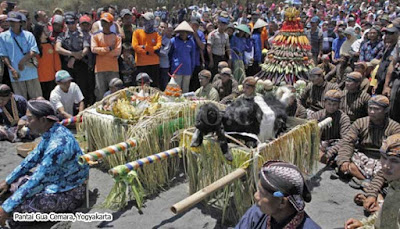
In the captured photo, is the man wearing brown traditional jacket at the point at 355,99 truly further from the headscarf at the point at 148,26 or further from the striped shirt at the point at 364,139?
Answer: the headscarf at the point at 148,26

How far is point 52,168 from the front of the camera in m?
3.32

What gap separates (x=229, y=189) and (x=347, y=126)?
6.87 feet

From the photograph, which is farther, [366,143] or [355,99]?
[355,99]

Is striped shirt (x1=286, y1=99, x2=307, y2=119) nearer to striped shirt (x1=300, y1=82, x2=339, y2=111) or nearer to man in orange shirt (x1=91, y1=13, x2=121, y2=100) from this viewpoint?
striped shirt (x1=300, y1=82, x2=339, y2=111)

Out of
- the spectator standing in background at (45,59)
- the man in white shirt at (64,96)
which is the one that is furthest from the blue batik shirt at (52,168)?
the spectator standing in background at (45,59)

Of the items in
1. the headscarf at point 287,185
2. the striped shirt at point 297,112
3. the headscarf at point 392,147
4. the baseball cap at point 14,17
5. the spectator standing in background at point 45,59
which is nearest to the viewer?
the headscarf at point 287,185

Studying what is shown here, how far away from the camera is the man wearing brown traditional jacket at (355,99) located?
512 cm

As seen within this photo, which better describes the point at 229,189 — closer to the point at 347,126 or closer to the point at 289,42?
the point at 347,126

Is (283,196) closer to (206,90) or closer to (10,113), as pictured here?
(206,90)

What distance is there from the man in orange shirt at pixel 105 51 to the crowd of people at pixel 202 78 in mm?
17

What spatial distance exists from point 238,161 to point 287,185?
1.42 meters

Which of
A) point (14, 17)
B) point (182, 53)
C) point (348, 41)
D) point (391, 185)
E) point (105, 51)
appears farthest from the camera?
point (348, 41)

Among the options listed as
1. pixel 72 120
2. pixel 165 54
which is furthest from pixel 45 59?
pixel 72 120

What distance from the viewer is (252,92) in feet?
14.5
